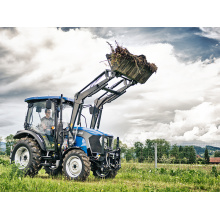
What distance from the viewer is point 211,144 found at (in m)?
9.05

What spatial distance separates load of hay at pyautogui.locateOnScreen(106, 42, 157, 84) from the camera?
731cm

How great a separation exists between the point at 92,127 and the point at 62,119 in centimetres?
107

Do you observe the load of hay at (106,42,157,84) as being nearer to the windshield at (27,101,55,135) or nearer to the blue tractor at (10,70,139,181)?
the blue tractor at (10,70,139,181)

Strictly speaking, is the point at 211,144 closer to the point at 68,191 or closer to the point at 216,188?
the point at 216,188

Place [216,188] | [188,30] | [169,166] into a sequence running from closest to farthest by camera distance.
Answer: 1. [216,188]
2. [188,30]
3. [169,166]

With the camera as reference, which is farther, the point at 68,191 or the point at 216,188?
the point at 216,188

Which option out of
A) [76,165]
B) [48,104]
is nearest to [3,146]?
[48,104]

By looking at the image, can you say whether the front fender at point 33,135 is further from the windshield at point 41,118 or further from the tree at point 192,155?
the tree at point 192,155

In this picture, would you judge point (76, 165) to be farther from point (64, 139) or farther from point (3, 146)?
point (3, 146)

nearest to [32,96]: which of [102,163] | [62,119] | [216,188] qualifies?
[62,119]

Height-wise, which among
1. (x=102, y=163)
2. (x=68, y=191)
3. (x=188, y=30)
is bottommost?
(x=68, y=191)

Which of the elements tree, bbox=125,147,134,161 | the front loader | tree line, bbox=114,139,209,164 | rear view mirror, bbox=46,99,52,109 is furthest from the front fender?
tree, bbox=125,147,134,161

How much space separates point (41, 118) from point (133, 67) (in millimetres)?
2961

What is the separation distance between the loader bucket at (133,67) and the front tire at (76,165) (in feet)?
7.76
